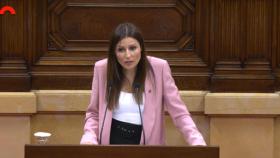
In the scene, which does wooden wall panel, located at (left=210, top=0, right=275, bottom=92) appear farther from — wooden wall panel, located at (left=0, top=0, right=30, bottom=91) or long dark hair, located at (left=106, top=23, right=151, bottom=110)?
long dark hair, located at (left=106, top=23, right=151, bottom=110)

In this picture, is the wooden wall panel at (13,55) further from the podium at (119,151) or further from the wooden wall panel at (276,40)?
the podium at (119,151)

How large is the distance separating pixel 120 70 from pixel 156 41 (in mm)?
1964

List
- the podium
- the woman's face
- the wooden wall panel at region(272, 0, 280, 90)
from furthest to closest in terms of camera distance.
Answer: the wooden wall panel at region(272, 0, 280, 90)
the woman's face
the podium

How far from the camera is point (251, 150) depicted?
551cm

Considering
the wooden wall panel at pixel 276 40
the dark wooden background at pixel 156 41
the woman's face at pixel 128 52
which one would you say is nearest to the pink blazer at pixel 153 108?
the woman's face at pixel 128 52

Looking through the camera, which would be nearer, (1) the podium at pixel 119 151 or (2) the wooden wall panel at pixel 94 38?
(1) the podium at pixel 119 151

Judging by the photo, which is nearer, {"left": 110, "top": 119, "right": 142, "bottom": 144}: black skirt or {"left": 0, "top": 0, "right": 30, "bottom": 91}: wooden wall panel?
{"left": 110, "top": 119, "right": 142, "bottom": 144}: black skirt

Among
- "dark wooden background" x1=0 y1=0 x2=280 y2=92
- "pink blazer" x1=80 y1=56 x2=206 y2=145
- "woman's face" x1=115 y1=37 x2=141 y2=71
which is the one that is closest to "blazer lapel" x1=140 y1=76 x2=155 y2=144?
"pink blazer" x1=80 y1=56 x2=206 y2=145

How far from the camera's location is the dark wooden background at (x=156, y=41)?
17.9ft

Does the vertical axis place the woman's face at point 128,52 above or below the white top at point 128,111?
above

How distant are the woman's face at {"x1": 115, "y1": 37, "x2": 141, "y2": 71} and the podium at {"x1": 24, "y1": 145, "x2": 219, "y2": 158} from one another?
644 mm

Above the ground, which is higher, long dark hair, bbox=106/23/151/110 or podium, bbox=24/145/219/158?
long dark hair, bbox=106/23/151/110

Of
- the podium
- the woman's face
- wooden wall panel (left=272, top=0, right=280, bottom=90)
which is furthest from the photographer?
wooden wall panel (left=272, top=0, right=280, bottom=90)

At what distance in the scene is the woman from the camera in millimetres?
3514
